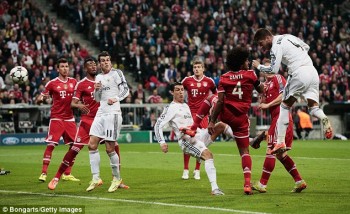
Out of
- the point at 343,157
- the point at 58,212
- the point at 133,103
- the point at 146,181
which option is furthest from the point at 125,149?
the point at 58,212

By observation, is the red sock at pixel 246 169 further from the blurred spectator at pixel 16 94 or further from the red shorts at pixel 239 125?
the blurred spectator at pixel 16 94

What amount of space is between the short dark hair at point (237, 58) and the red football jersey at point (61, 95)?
234 inches

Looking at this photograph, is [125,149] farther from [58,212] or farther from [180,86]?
[58,212]

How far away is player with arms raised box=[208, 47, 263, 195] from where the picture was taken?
517 inches

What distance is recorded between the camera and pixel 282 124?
43.2 ft

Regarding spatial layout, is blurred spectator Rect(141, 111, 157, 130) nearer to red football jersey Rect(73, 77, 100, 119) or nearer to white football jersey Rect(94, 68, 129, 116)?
red football jersey Rect(73, 77, 100, 119)

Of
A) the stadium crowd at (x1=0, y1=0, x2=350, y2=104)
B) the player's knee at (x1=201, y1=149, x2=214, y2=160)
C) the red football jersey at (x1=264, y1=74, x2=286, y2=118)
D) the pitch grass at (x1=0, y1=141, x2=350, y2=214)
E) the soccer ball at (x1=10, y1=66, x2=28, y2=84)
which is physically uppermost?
the stadium crowd at (x1=0, y1=0, x2=350, y2=104)

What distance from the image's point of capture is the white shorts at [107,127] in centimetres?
1447

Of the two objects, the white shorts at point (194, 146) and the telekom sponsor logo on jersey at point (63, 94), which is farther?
the telekom sponsor logo on jersey at point (63, 94)

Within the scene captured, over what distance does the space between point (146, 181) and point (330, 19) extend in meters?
30.0

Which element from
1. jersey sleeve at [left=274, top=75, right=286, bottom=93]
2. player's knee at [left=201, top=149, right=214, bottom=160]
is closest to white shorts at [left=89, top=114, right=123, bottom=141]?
player's knee at [left=201, top=149, right=214, bottom=160]

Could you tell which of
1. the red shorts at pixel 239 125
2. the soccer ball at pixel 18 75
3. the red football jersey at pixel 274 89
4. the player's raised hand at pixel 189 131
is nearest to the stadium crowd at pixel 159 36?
the soccer ball at pixel 18 75

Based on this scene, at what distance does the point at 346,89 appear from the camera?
38.5 meters

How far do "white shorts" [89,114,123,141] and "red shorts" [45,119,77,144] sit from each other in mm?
3548
